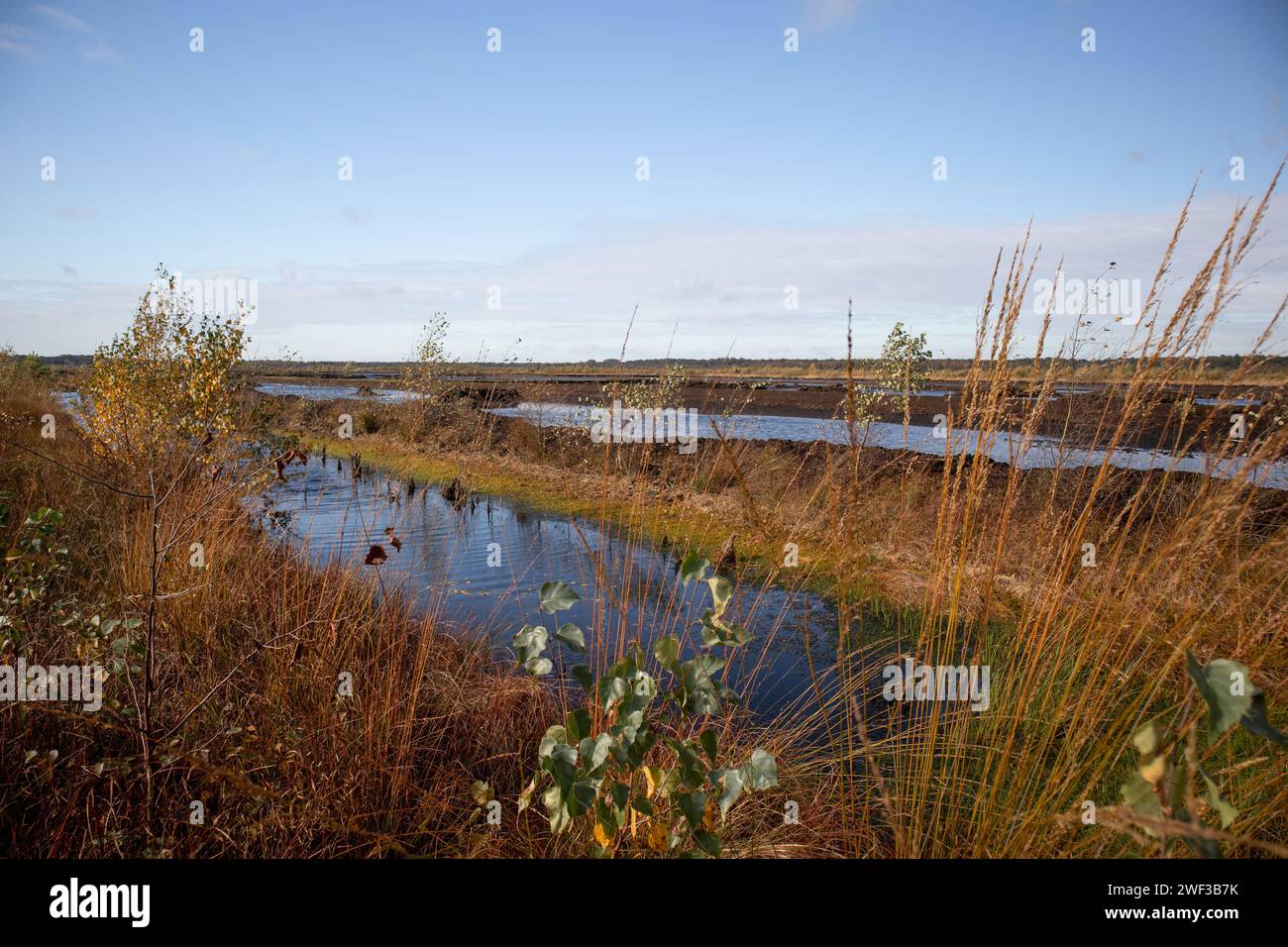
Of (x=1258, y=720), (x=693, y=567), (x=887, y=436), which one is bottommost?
(x=1258, y=720)

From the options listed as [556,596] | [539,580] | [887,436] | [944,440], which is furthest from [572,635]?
[887,436]

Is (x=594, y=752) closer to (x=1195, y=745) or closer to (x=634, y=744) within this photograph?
(x=634, y=744)

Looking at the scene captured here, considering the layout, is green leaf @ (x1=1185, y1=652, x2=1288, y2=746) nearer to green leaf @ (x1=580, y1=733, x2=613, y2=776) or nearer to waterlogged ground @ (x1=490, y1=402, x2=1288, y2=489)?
waterlogged ground @ (x1=490, y1=402, x2=1288, y2=489)

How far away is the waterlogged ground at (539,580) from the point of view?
3451mm

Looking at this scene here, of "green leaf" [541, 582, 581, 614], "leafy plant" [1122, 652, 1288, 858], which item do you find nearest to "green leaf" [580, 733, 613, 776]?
"green leaf" [541, 582, 581, 614]

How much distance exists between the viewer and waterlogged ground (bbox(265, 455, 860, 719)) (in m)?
3.45

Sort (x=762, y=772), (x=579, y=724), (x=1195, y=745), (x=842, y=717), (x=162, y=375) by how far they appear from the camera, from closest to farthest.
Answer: (x=1195, y=745) → (x=762, y=772) → (x=579, y=724) → (x=842, y=717) → (x=162, y=375)

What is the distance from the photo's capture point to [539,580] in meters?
6.39

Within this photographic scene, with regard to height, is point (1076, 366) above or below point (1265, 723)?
above
